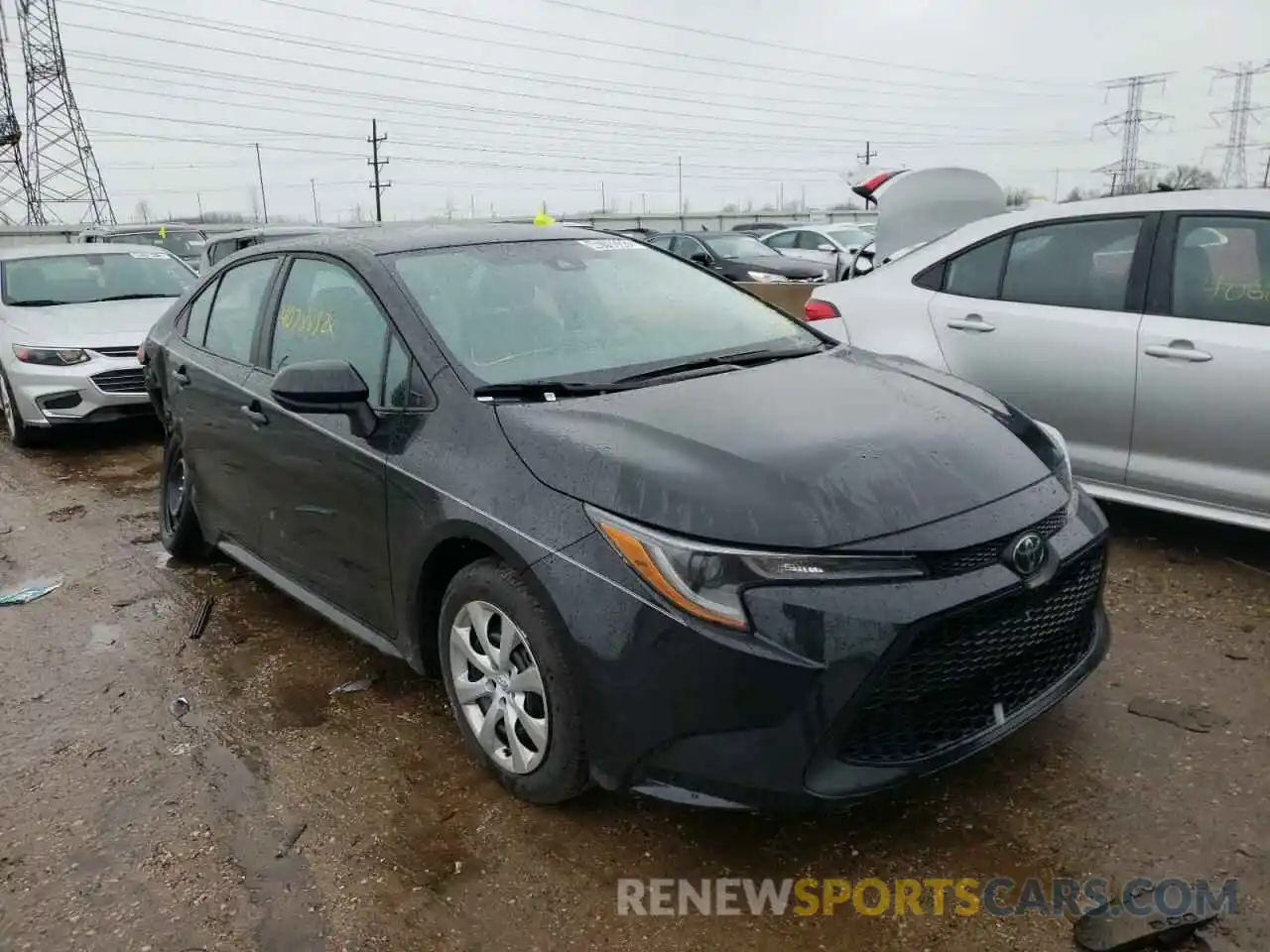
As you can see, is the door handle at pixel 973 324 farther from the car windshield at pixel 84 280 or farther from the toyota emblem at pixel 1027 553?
the car windshield at pixel 84 280

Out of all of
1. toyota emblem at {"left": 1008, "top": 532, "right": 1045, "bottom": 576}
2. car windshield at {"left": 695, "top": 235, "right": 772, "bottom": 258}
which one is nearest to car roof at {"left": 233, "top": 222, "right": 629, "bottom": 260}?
toyota emblem at {"left": 1008, "top": 532, "right": 1045, "bottom": 576}

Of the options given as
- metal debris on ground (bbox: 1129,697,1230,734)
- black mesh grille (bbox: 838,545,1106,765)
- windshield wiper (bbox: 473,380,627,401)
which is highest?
windshield wiper (bbox: 473,380,627,401)

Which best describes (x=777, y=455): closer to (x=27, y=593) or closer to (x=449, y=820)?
(x=449, y=820)

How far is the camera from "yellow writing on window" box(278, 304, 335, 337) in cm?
353

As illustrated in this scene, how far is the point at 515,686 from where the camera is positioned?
2707 mm

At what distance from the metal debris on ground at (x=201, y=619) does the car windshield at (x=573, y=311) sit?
189 cm

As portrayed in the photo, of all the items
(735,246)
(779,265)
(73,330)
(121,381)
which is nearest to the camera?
(121,381)

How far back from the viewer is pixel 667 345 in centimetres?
334

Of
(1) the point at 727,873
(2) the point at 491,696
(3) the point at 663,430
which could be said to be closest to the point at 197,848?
(2) the point at 491,696

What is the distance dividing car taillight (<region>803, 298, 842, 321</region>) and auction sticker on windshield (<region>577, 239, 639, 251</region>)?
171 cm

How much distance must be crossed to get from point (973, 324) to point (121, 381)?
603cm

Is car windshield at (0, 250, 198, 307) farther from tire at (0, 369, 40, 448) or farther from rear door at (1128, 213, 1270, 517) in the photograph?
rear door at (1128, 213, 1270, 517)

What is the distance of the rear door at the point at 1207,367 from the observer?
12.8 feet

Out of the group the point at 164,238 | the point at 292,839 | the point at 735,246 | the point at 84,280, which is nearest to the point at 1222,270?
the point at 292,839
